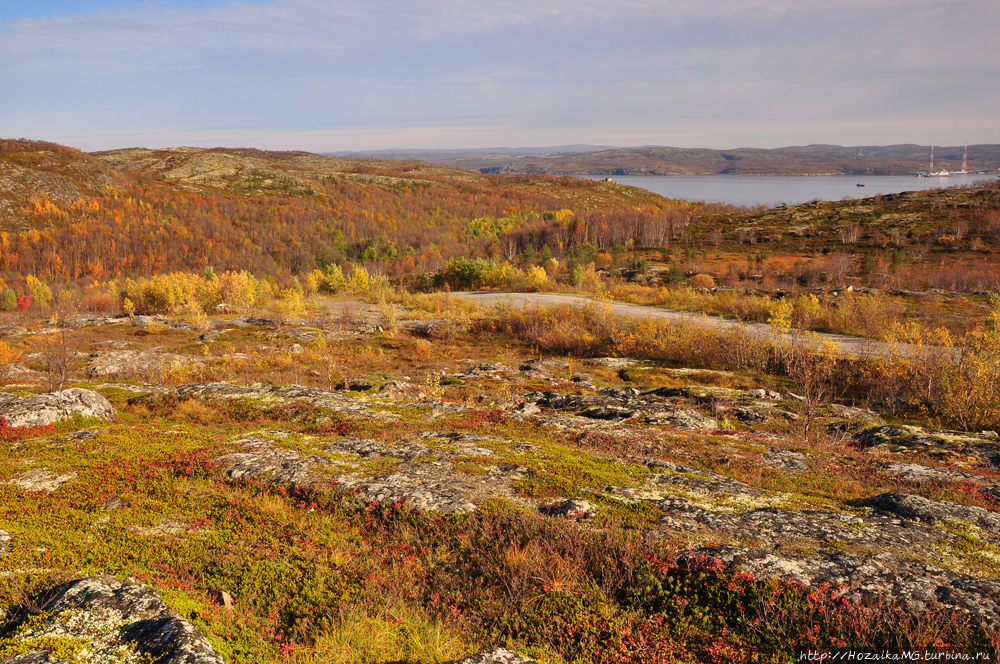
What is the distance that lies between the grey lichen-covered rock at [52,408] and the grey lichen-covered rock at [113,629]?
10.8 meters

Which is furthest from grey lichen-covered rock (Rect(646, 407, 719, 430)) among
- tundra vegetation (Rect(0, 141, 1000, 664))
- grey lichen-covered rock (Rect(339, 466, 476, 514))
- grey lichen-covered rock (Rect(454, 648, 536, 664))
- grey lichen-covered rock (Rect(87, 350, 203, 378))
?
grey lichen-covered rock (Rect(87, 350, 203, 378))

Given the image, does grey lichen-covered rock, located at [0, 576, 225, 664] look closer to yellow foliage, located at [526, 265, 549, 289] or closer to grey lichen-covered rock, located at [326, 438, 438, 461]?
grey lichen-covered rock, located at [326, 438, 438, 461]

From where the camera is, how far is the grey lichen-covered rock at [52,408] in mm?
13883

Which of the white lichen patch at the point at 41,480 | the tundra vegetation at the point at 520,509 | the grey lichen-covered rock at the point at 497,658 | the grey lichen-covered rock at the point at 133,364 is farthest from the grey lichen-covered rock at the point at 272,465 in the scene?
the grey lichen-covered rock at the point at 133,364

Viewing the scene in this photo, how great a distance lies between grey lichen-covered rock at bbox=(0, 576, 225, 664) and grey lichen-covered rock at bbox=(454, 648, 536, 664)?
2836 mm

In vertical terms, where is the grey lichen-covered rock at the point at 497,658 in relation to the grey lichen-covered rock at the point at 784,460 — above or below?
above

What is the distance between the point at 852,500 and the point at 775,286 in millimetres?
81869

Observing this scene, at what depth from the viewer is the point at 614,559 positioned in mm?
8141

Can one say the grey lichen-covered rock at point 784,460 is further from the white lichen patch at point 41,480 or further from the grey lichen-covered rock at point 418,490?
the white lichen patch at point 41,480

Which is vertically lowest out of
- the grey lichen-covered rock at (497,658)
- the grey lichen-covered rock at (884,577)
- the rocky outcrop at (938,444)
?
the rocky outcrop at (938,444)

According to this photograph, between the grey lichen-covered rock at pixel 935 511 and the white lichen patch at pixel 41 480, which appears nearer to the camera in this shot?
the grey lichen-covered rock at pixel 935 511

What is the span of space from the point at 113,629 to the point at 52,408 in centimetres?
1281

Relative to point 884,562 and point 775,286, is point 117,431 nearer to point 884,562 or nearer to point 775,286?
point 884,562

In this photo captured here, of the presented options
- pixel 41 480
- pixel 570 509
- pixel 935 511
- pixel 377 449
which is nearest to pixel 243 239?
pixel 41 480
